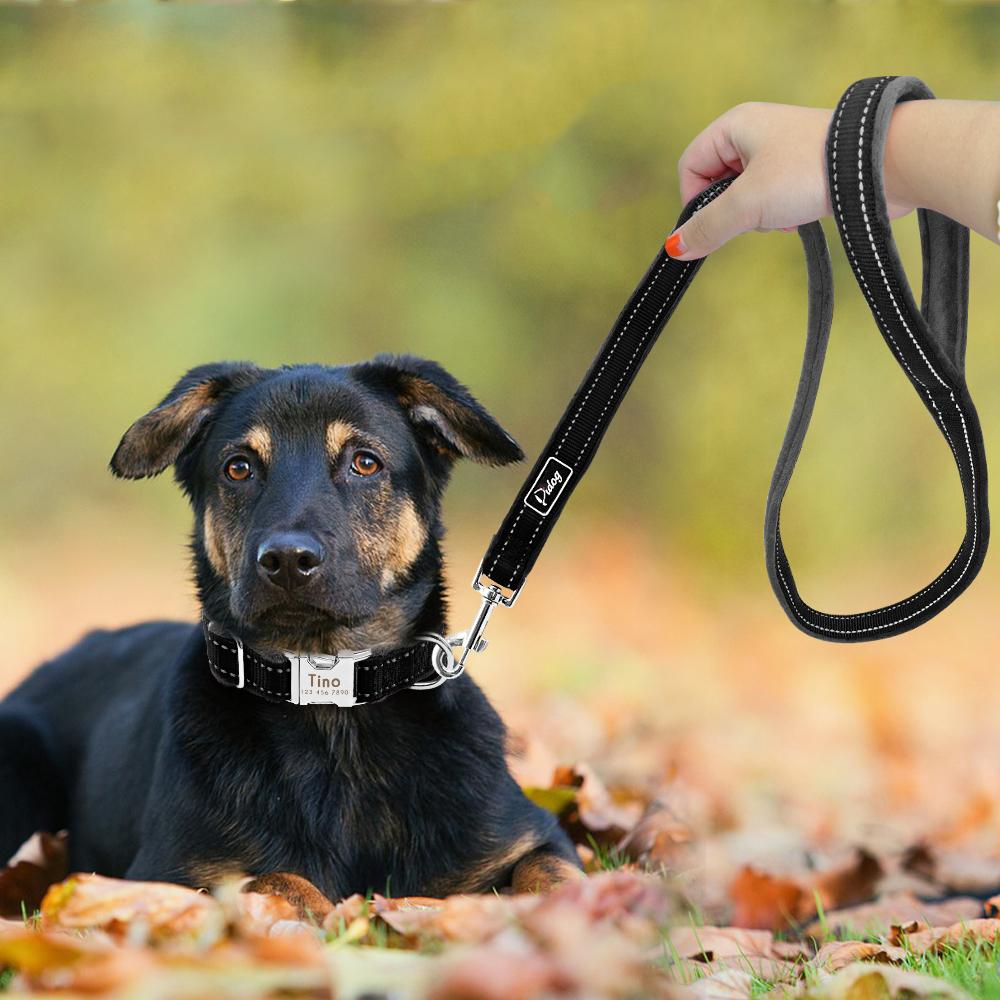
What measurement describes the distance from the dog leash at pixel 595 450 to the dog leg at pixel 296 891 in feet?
1.41

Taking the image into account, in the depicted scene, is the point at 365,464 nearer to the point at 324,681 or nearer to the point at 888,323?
the point at 324,681

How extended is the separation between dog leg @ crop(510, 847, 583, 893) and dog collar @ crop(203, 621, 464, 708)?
51 centimetres

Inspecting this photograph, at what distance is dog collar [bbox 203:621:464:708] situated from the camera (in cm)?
323

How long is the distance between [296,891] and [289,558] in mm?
779

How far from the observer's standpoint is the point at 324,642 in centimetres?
333

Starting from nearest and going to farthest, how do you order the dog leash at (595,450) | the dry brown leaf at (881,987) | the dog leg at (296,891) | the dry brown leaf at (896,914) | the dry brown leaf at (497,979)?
the dry brown leaf at (497,979) → the dry brown leaf at (881,987) → the dog leg at (296,891) → the dog leash at (595,450) → the dry brown leaf at (896,914)

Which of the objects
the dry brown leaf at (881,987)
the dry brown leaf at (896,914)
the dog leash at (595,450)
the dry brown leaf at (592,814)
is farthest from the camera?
the dry brown leaf at (592,814)

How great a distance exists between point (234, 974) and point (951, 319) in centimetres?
248

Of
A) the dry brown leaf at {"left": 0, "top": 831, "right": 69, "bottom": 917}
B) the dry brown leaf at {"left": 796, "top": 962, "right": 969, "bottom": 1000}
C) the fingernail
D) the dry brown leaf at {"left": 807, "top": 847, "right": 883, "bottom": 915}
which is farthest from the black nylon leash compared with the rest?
the dry brown leaf at {"left": 0, "top": 831, "right": 69, "bottom": 917}

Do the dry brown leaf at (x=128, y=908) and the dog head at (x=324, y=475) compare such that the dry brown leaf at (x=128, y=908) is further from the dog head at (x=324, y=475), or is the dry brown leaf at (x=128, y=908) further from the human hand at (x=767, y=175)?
the human hand at (x=767, y=175)

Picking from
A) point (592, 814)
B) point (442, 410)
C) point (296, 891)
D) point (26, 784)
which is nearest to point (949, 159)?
point (442, 410)

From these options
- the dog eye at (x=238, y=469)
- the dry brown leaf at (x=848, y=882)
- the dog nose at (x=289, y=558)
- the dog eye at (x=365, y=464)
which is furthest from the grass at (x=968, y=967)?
the dog eye at (x=238, y=469)

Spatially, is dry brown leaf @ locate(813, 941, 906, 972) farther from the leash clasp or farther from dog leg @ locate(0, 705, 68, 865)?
dog leg @ locate(0, 705, 68, 865)

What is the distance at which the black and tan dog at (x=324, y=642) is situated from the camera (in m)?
3.20
